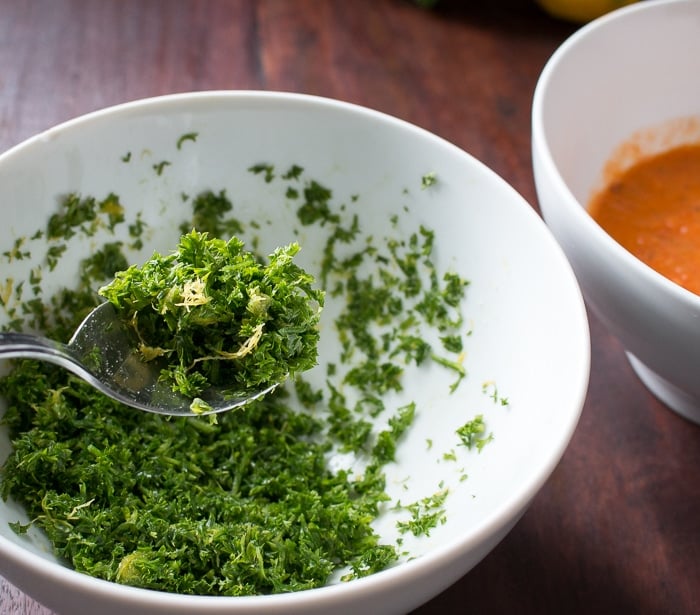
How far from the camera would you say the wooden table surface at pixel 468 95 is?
142cm

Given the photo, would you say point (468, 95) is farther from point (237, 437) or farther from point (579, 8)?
point (237, 437)

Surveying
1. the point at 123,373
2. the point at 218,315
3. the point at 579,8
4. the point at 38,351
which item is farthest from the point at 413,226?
the point at 579,8

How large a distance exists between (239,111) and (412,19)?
116cm

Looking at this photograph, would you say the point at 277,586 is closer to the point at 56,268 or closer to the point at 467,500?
the point at 467,500

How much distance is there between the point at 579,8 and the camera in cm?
250

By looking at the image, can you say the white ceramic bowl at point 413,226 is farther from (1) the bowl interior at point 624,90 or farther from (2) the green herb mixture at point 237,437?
(1) the bowl interior at point 624,90

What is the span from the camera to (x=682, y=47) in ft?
6.54

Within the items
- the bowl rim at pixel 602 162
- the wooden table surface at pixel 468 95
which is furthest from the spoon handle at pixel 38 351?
the bowl rim at pixel 602 162

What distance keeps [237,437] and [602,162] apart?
1.01 metres

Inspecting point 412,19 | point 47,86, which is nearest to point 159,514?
point 47,86

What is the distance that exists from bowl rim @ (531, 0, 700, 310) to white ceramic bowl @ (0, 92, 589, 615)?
0.08 m

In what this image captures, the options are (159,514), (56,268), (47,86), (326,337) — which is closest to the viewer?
(159,514)

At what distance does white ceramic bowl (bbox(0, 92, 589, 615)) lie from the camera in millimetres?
1187

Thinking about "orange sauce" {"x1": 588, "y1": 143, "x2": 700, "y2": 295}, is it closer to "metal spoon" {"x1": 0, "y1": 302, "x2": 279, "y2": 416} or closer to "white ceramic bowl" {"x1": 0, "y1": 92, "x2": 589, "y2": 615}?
"white ceramic bowl" {"x1": 0, "y1": 92, "x2": 589, "y2": 615}
